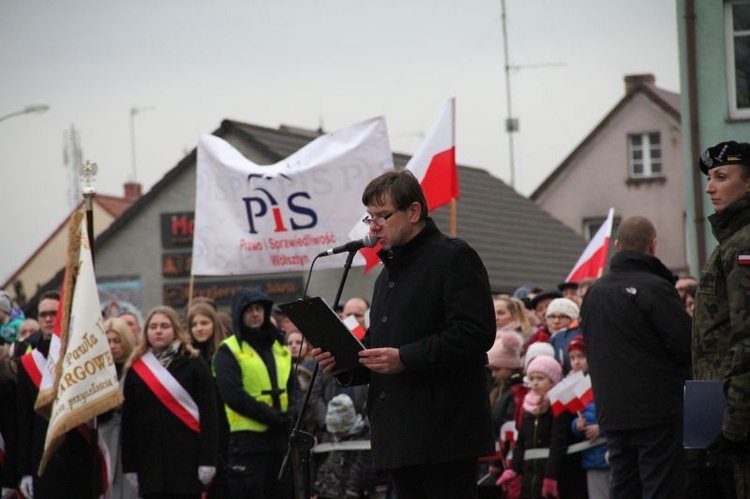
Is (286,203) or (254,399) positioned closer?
(254,399)

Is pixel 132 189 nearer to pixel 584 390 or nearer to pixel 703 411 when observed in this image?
pixel 584 390

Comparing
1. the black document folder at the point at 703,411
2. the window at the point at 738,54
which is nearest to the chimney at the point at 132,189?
the window at the point at 738,54

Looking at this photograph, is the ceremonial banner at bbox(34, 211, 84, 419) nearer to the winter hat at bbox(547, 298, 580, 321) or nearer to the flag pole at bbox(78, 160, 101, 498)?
the flag pole at bbox(78, 160, 101, 498)

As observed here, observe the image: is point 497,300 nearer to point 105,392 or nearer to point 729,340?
point 105,392

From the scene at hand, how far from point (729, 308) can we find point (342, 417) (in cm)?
647

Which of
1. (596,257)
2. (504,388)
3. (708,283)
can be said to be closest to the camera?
(708,283)

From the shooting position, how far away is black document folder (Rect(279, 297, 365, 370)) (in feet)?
21.8

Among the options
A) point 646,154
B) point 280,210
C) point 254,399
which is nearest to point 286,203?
point 280,210

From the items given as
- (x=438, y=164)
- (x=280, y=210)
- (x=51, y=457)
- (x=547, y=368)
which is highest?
(x=438, y=164)

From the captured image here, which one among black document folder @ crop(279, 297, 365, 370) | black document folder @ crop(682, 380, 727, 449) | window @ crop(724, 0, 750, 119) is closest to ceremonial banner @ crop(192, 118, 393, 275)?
black document folder @ crop(279, 297, 365, 370)

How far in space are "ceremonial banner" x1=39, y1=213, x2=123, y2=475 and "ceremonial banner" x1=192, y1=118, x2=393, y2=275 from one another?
329cm

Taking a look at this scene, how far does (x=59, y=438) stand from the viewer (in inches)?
432

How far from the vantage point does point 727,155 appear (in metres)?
6.79

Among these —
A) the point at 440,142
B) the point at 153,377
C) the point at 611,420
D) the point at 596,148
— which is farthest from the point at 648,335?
the point at 596,148
